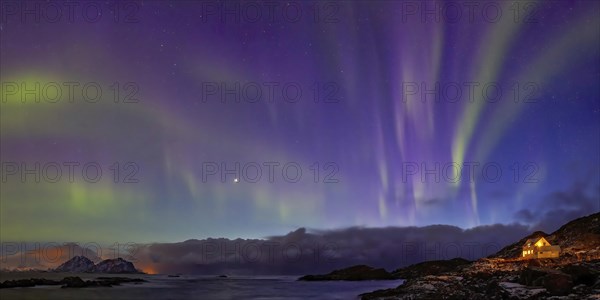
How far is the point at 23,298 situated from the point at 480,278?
94.7 metres

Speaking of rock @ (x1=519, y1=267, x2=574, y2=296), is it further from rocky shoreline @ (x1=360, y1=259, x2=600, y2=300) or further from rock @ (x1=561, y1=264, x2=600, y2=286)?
rock @ (x1=561, y1=264, x2=600, y2=286)

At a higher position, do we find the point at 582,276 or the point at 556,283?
the point at 556,283

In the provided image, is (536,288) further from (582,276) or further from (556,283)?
(582,276)

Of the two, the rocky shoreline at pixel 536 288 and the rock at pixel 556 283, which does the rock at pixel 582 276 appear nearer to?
the rocky shoreline at pixel 536 288

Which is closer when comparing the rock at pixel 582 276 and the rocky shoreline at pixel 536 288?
the rocky shoreline at pixel 536 288

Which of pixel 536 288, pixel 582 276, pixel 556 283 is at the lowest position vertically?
pixel 536 288

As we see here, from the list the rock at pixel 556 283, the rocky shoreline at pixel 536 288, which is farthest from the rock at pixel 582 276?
the rock at pixel 556 283

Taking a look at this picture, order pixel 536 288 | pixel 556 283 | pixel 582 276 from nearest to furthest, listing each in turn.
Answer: pixel 556 283 → pixel 536 288 → pixel 582 276

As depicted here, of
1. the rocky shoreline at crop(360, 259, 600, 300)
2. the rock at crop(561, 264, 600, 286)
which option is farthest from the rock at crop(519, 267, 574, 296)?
the rock at crop(561, 264, 600, 286)

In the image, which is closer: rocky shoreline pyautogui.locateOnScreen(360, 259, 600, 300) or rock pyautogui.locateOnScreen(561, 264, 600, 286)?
rocky shoreline pyautogui.locateOnScreen(360, 259, 600, 300)

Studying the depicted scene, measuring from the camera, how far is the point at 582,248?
136625 millimetres

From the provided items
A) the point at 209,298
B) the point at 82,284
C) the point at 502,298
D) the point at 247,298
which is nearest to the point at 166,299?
the point at 209,298

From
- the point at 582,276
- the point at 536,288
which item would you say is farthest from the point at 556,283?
the point at 582,276

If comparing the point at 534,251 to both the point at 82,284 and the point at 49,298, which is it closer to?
the point at 49,298
